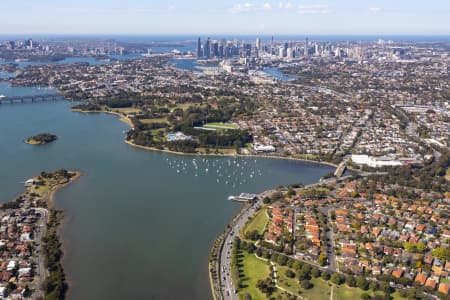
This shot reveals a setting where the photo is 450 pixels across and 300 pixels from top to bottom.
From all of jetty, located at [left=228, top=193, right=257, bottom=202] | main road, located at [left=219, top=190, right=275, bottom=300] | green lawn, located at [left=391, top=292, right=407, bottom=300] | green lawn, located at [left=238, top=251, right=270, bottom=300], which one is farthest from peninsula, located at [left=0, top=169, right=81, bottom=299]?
green lawn, located at [left=391, top=292, right=407, bottom=300]

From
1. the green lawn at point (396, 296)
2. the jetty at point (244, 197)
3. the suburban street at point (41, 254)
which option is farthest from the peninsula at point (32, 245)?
the green lawn at point (396, 296)

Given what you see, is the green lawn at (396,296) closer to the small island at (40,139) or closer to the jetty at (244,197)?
the jetty at (244,197)

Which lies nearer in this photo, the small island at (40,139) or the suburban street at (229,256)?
the suburban street at (229,256)

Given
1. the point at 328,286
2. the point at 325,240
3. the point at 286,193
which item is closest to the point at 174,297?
the point at 328,286

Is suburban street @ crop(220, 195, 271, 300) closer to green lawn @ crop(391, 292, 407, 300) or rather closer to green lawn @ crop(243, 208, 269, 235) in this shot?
green lawn @ crop(243, 208, 269, 235)

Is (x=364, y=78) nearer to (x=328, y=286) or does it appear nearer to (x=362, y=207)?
(x=362, y=207)
